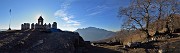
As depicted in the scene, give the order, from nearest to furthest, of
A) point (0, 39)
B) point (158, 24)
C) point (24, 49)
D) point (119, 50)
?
point (24, 49) → point (119, 50) → point (0, 39) → point (158, 24)

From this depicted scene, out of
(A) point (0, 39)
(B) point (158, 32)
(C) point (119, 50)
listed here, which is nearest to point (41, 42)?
(A) point (0, 39)

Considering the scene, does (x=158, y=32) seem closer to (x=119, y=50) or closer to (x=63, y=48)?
(x=119, y=50)

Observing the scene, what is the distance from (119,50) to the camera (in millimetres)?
46688

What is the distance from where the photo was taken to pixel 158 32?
64062 mm

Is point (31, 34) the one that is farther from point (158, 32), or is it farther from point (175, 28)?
point (175, 28)

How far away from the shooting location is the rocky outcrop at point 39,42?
143ft

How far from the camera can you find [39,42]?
1859 inches

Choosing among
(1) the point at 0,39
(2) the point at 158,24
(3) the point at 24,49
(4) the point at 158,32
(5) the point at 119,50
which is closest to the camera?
(3) the point at 24,49

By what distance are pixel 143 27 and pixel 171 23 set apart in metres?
6.85

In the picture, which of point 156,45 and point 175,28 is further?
point 175,28

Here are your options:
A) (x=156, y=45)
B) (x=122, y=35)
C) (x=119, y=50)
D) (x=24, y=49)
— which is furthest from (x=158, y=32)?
(x=24, y=49)

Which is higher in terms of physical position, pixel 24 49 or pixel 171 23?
pixel 171 23

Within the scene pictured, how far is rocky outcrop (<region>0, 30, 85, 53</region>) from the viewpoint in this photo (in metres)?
43.5

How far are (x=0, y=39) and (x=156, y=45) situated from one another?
27831mm
